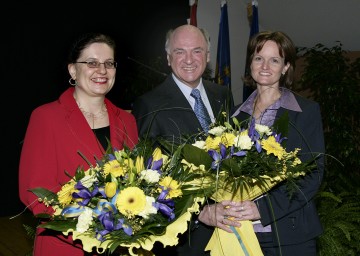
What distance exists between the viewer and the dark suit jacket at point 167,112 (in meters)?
2.31

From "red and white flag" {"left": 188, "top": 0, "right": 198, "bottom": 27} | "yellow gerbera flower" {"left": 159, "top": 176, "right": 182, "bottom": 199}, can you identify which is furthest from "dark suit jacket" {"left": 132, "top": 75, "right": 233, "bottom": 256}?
"red and white flag" {"left": 188, "top": 0, "right": 198, "bottom": 27}

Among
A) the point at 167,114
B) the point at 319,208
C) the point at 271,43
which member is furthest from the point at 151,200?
the point at 319,208

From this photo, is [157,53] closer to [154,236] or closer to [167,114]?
[167,114]

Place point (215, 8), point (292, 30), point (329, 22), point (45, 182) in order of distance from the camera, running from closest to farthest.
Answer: point (45, 182)
point (329, 22)
point (292, 30)
point (215, 8)

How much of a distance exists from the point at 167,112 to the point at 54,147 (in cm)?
62

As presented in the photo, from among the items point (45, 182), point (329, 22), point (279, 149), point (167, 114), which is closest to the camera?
point (279, 149)

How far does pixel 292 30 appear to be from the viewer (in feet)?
24.3

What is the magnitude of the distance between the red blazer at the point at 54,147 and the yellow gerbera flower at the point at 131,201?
1.44 ft

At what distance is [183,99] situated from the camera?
8.28 feet

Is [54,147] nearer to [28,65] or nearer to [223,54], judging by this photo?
[28,65]

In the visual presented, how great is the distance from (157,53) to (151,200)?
6.08 meters

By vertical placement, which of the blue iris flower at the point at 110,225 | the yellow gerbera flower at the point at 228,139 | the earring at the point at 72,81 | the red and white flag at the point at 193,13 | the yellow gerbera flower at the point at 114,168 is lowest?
the blue iris flower at the point at 110,225

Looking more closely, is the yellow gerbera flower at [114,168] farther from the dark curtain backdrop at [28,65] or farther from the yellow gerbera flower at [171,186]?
the dark curtain backdrop at [28,65]

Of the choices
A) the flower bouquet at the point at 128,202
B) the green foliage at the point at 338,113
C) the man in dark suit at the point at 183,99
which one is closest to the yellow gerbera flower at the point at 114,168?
the flower bouquet at the point at 128,202
